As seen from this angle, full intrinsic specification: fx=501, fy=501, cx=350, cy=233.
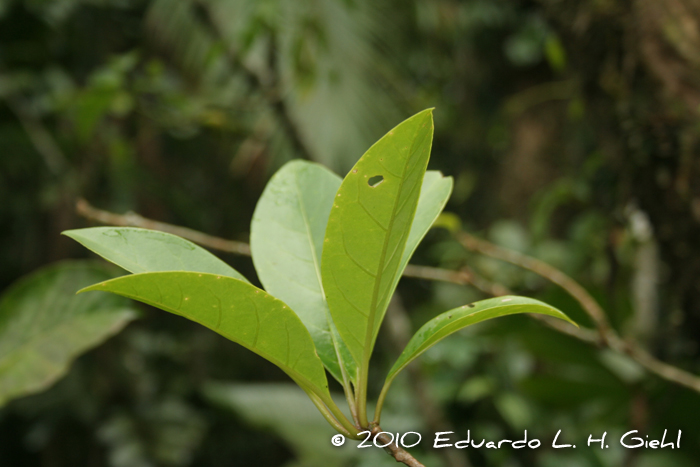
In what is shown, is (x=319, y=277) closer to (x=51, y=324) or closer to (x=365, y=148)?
(x=51, y=324)

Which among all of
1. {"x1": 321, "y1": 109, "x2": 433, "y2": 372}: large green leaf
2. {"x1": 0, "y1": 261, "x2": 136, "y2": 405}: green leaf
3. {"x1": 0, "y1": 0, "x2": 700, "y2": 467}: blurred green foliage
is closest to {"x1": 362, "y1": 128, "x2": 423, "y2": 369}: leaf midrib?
{"x1": 321, "y1": 109, "x2": 433, "y2": 372}: large green leaf

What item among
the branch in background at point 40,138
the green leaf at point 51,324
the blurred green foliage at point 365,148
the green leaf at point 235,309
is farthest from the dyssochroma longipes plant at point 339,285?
the branch in background at point 40,138

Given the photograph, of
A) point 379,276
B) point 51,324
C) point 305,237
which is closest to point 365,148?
point 51,324

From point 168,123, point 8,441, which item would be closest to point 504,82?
point 168,123

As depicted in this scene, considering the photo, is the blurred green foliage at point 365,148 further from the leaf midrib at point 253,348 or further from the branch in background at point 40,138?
the leaf midrib at point 253,348

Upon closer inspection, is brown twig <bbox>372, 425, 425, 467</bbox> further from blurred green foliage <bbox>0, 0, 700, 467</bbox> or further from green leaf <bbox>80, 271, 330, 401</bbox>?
blurred green foliage <bbox>0, 0, 700, 467</bbox>
